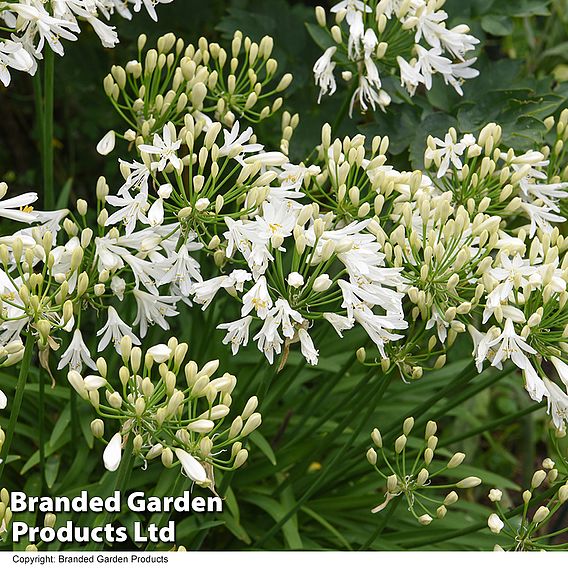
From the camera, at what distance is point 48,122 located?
107 inches

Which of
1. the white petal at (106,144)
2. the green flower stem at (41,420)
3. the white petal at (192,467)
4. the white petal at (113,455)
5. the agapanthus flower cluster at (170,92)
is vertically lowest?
the green flower stem at (41,420)

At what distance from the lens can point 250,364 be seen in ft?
11.5

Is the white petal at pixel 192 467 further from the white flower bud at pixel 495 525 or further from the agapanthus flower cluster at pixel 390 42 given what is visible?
the agapanthus flower cluster at pixel 390 42

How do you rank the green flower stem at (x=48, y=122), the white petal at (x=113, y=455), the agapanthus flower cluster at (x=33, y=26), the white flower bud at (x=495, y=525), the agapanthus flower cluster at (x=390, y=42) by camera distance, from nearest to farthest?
the white petal at (x=113, y=455)
the white flower bud at (x=495, y=525)
the agapanthus flower cluster at (x=33, y=26)
the green flower stem at (x=48, y=122)
the agapanthus flower cluster at (x=390, y=42)

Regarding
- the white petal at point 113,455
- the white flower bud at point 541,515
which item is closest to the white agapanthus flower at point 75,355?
the white petal at point 113,455

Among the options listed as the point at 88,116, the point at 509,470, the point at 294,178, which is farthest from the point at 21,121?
the point at 509,470

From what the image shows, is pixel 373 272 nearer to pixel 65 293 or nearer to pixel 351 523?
pixel 65 293

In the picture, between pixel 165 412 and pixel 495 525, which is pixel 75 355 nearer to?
pixel 165 412

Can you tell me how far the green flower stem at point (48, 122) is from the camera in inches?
103

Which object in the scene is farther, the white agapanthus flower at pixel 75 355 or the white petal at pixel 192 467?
the white agapanthus flower at pixel 75 355

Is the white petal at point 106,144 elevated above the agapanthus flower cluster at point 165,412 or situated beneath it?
elevated above

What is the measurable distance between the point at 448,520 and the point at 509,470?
1812 mm

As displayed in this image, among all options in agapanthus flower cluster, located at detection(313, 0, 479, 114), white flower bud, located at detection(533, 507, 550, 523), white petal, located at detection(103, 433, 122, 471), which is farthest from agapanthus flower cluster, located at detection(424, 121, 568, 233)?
white petal, located at detection(103, 433, 122, 471)

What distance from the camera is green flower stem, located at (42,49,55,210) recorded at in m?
2.62
